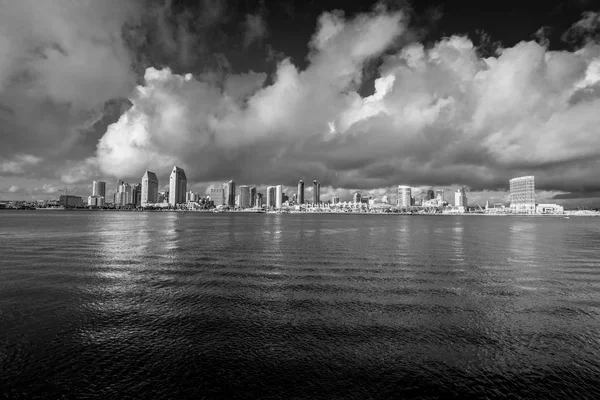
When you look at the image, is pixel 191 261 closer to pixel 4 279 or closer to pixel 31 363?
pixel 4 279

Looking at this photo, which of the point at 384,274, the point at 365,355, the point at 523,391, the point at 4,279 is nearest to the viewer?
the point at 523,391

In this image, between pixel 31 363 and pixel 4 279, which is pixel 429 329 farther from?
pixel 4 279

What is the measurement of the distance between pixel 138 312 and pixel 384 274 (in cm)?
2367

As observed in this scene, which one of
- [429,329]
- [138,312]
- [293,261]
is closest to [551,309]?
[429,329]

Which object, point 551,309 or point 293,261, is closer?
point 551,309

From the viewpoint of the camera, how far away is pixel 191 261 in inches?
1617

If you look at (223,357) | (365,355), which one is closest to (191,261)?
(223,357)

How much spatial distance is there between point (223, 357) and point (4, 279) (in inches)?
1124

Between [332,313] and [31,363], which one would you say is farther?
[332,313]

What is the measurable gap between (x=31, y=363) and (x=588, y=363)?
26.5 metres

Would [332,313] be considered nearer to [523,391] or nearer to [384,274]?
[523,391]

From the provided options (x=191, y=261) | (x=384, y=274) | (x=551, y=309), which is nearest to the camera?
(x=551, y=309)

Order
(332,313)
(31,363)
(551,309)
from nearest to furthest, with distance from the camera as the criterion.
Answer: (31,363) < (332,313) < (551,309)

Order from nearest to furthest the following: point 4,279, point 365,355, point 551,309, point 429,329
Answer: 1. point 365,355
2. point 429,329
3. point 551,309
4. point 4,279
